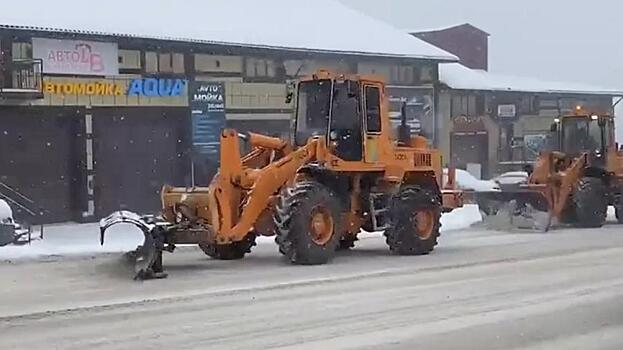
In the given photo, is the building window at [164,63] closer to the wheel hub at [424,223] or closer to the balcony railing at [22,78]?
the balcony railing at [22,78]

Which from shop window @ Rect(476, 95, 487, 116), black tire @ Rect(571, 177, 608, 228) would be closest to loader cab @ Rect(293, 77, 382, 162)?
black tire @ Rect(571, 177, 608, 228)

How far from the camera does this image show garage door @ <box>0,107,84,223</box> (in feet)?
85.2

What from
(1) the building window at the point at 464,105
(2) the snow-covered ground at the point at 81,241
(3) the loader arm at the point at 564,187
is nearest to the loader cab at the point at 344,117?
(2) the snow-covered ground at the point at 81,241

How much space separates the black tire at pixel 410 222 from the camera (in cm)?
1789

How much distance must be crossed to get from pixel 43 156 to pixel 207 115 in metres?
4.56

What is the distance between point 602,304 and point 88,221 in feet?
55.1

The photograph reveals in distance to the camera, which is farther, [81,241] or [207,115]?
[207,115]

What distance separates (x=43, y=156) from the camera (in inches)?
1051

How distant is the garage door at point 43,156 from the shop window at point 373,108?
11034mm

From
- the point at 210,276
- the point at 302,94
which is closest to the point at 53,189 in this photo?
the point at 302,94

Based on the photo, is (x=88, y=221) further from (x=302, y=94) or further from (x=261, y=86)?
(x=302, y=94)

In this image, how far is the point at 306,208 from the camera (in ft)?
53.0

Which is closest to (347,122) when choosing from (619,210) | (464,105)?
(619,210)

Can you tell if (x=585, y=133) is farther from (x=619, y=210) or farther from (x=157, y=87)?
(x=157, y=87)
